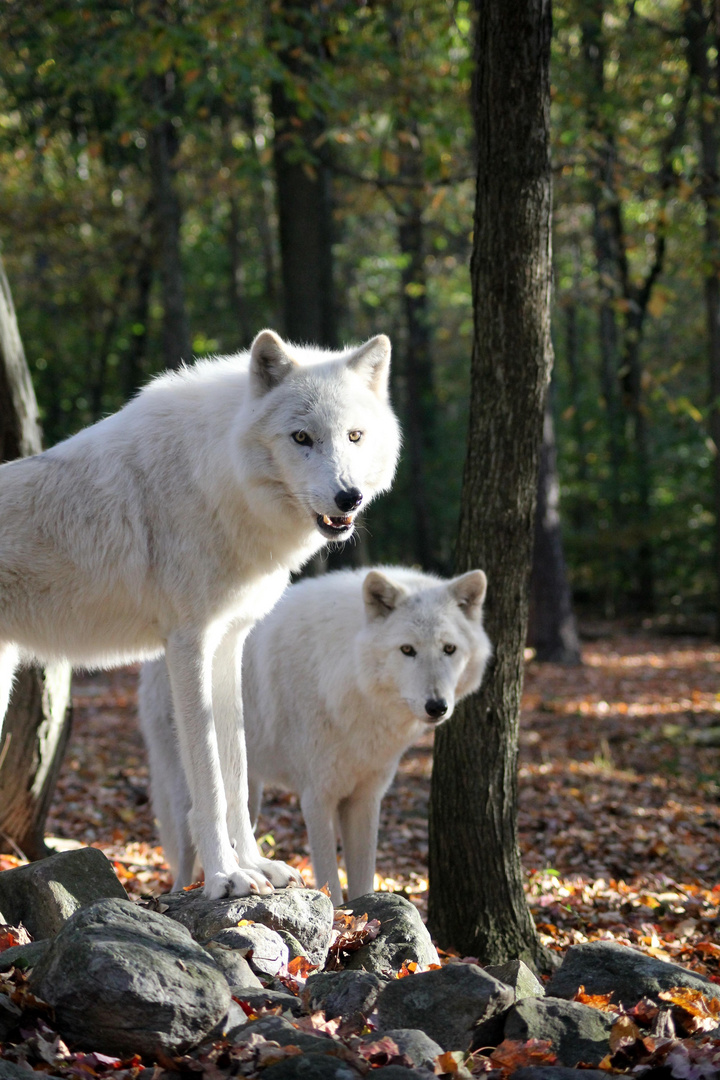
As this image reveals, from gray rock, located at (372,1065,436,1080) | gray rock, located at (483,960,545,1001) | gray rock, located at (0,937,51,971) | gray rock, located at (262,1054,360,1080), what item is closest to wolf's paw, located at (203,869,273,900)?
gray rock, located at (0,937,51,971)

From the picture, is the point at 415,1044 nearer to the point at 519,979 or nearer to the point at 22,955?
the point at 519,979

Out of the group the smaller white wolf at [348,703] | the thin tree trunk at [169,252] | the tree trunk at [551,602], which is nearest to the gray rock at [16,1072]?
the smaller white wolf at [348,703]

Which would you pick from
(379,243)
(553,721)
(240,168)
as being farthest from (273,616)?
(379,243)

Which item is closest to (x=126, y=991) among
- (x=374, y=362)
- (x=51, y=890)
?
(x=51, y=890)

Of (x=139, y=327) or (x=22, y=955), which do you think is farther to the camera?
(x=139, y=327)

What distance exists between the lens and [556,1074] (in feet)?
9.93

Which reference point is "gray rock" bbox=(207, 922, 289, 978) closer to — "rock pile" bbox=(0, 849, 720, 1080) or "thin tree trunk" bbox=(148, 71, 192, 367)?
"rock pile" bbox=(0, 849, 720, 1080)

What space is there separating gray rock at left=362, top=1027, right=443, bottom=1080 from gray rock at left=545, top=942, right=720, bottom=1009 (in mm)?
965

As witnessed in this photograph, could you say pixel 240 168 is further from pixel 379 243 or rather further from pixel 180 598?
pixel 379 243

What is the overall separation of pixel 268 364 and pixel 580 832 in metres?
5.06

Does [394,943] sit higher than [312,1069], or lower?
lower

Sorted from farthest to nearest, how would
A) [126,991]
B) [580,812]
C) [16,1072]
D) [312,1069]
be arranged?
[580,812]
[126,991]
[312,1069]
[16,1072]

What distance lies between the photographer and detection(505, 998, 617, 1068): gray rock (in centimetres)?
334

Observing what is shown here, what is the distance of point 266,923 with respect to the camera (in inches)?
153
